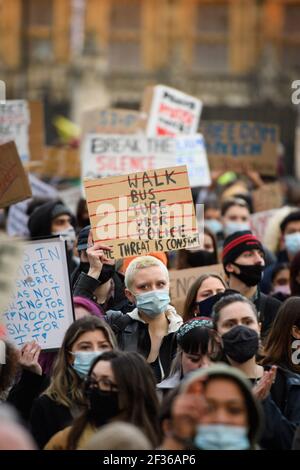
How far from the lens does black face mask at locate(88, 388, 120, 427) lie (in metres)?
5.16

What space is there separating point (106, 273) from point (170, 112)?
4.87 meters

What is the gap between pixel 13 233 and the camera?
1063cm

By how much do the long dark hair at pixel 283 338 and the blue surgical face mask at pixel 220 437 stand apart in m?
1.71

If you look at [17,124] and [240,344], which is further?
[17,124]

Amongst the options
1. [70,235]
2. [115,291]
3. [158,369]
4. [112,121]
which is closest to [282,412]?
[158,369]

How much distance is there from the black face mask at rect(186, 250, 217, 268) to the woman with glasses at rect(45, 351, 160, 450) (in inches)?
135

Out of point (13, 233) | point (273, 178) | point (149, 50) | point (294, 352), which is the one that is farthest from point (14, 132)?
point (149, 50)

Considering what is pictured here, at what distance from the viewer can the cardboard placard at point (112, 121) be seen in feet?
40.2

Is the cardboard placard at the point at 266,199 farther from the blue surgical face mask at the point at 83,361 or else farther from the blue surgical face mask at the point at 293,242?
the blue surgical face mask at the point at 83,361

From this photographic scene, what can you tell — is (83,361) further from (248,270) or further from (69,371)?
(248,270)

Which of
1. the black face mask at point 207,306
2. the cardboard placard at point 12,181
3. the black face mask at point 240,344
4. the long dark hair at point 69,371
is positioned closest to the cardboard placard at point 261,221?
the cardboard placard at point 12,181

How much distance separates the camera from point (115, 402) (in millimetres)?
5164

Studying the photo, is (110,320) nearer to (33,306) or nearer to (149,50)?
(33,306)
